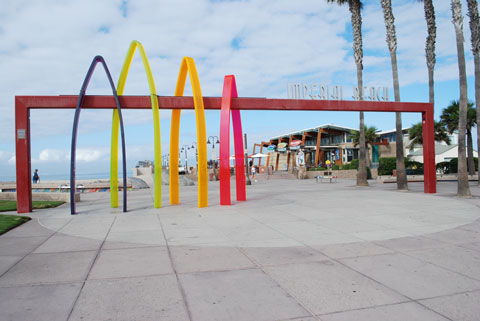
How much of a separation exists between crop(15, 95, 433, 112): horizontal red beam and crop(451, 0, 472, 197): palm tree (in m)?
1.83

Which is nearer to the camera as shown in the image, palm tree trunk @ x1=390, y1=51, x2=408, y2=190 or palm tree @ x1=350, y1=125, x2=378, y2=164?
palm tree trunk @ x1=390, y1=51, x2=408, y2=190

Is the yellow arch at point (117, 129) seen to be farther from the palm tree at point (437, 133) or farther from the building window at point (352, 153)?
the building window at point (352, 153)

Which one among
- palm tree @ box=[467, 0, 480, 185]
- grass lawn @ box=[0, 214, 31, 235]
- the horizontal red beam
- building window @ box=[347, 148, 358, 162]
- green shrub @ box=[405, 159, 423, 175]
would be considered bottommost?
grass lawn @ box=[0, 214, 31, 235]

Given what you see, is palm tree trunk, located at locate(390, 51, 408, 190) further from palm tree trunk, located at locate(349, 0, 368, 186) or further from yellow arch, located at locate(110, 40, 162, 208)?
yellow arch, located at locate(110, 40, 162, 208)

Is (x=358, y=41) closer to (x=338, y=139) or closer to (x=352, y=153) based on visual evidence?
(x=352, y=153)

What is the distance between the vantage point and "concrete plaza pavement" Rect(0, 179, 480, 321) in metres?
3.75

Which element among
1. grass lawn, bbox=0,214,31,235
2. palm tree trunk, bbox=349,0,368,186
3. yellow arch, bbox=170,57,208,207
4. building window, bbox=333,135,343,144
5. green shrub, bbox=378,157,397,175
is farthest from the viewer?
building window, bbox=333,135,343,144

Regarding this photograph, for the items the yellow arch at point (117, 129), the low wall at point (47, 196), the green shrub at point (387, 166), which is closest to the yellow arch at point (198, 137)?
the yellow arch at point (117, 129)

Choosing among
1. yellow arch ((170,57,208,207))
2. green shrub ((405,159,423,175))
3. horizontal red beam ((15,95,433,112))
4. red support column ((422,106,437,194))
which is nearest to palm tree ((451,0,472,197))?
red support column ((422,106,437,194))

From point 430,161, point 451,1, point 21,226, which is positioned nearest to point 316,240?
point 21,226

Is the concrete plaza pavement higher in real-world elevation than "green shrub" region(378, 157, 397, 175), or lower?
lower

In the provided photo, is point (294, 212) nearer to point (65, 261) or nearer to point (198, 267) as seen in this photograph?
point (198, 267)

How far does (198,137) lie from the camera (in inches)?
489

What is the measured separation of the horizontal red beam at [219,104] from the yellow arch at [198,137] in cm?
56
